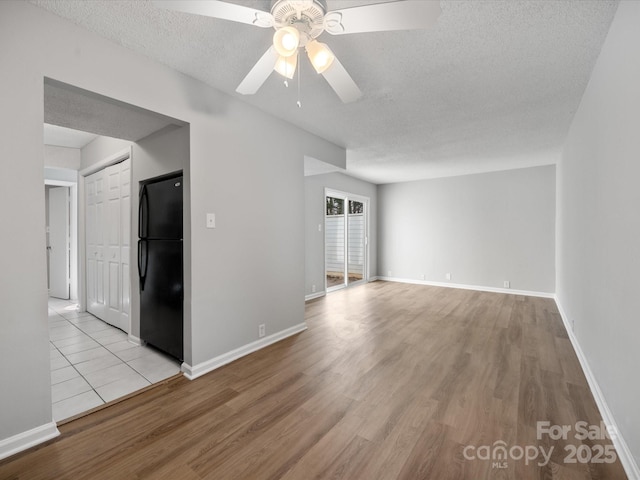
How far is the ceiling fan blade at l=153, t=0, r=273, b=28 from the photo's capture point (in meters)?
1.23

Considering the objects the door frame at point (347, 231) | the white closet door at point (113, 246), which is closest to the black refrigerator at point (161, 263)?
the white closet door at point (113, 246)

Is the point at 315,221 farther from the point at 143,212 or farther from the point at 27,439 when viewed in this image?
the point at 27,439

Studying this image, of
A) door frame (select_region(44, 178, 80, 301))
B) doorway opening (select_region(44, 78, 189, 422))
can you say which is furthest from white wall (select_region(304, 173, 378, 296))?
door frame (select_region(44, 178, 80, 301))

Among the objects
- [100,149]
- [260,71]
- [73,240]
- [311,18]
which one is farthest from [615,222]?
[73,240]

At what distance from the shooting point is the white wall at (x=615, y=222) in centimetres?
140

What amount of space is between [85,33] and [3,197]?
116 centimetres

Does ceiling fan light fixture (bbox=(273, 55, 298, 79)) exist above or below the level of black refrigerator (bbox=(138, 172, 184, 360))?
above

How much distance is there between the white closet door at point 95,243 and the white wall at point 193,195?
90.1 inches

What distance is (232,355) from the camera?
8.93 ft

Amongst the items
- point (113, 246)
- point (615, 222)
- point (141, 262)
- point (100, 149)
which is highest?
point (100, 149)

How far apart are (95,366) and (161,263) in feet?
3.51

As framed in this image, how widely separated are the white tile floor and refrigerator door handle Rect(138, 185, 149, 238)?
1.24m

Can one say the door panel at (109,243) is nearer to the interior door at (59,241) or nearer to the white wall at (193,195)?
the white wall at (193,195)

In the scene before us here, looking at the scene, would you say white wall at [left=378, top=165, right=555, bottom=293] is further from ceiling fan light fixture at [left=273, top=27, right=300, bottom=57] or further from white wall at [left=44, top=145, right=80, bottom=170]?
white wall at [left=44, top=145, right=80, bottom=170]
